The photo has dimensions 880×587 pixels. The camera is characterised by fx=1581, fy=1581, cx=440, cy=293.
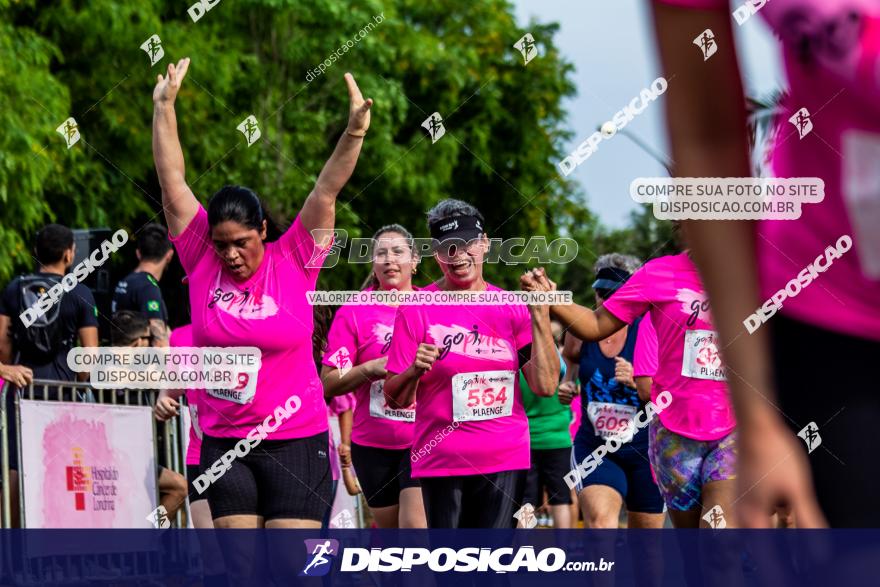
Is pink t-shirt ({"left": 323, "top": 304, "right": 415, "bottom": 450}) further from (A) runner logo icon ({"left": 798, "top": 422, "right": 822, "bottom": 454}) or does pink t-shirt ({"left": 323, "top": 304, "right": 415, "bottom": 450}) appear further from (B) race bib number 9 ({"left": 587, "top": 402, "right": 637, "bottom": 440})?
(A) runner logo icon ({"left": 798, "top": 422, "right": 822, "bottom": 454})

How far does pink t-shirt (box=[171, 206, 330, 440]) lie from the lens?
245 inches

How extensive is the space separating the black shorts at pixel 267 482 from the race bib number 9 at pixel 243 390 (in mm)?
162

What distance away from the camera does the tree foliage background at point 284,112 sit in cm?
1426

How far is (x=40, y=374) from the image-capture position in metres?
8.86

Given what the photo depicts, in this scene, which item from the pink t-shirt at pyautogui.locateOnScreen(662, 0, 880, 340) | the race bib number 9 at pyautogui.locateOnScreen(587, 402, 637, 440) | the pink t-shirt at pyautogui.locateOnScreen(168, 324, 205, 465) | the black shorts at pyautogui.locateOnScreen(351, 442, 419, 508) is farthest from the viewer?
the race bib number 9 at pyautogui.locateOnScreen(587, 402, 637, 440)

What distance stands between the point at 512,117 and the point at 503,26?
2074 millimetres

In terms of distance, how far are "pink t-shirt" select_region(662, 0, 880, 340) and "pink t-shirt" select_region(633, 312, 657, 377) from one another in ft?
19.3

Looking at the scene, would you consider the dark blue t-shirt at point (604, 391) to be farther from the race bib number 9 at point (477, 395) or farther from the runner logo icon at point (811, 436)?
the runner logo icon at point (811, 436)

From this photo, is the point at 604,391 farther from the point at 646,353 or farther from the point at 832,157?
the point at 832,157

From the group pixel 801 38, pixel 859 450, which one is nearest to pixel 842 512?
pixel 859 450

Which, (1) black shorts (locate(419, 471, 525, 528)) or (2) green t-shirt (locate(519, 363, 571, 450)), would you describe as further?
(2) green t-shirt (locate(519, 363, 571, 450))

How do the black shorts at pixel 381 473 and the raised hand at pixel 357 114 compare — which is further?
the black shorts at pixel 381 473

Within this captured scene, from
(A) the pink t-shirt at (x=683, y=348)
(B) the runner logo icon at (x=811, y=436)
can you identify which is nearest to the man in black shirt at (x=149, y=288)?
(A) the pink t-shirt at (x=683, y=348)

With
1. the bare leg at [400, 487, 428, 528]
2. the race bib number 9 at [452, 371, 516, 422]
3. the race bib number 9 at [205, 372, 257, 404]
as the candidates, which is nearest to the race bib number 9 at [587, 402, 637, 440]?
the bare leg at [400, 487, 428, 528]
